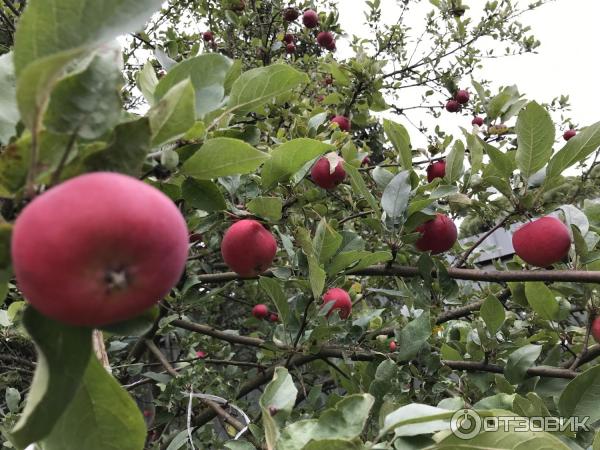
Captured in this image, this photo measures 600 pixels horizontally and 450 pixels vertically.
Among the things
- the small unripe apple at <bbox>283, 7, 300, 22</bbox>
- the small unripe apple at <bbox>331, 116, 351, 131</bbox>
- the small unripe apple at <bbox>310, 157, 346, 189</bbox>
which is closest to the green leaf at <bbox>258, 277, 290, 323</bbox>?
the small unripe apple at <bbox>310, 157, 346, 189</bbox>

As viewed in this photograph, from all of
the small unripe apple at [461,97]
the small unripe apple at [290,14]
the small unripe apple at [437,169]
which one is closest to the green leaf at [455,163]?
the small unripe apple at [437,169]

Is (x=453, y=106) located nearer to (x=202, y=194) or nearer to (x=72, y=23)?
(x=202, y=194)

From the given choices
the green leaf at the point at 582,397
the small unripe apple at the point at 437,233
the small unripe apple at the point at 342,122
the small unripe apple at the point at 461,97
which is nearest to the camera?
the green leaf at the point at 582,397

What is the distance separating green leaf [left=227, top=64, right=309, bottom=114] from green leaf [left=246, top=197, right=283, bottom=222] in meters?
0.34

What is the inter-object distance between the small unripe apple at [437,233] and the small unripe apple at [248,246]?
0.50 metres

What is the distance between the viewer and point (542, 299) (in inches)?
58.9

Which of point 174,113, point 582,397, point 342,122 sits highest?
point 174,113

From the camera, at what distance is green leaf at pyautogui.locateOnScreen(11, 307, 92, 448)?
514mm

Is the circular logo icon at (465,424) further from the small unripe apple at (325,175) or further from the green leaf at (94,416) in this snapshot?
the small unripe apple at (325,175)

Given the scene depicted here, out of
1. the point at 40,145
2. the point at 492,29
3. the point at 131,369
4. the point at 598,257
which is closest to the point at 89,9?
the point at 40,145

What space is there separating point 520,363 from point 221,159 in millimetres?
976

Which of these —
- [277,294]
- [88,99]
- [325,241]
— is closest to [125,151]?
[88,99]

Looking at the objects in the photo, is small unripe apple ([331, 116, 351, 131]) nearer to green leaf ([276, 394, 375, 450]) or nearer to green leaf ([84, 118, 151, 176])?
green leaf ([276, 394, 375, 450])

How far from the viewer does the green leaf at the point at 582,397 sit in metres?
1.06
